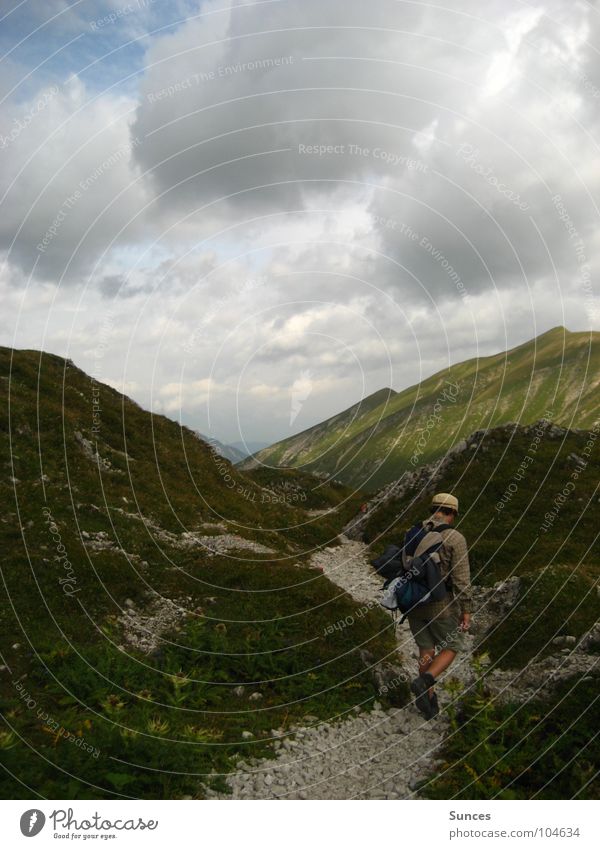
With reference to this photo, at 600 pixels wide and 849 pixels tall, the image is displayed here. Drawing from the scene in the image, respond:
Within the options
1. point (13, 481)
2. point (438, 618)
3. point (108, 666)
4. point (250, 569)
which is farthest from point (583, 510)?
point (13, 481)

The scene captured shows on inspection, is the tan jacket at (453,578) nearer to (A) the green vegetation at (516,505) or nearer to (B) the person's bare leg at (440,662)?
(B) the person's bare leg at (440,662)

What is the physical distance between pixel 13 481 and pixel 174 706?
15.8 metres

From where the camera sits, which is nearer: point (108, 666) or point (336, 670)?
point (108, 666)

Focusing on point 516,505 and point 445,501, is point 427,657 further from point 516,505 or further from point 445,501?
point 516,505

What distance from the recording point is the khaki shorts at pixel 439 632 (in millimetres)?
11688

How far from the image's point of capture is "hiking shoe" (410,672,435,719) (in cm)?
1144

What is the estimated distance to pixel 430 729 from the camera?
1166cm

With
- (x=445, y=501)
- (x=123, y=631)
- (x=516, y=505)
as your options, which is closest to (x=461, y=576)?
(x=445, y=501)

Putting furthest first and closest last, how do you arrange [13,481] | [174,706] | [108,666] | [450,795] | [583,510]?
[583,510]
[13,481]
[108,666]
[174,706]
[450,795]

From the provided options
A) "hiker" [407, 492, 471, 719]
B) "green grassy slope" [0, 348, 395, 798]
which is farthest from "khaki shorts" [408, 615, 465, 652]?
"green grassy slope" [0, 348, 395, 798]

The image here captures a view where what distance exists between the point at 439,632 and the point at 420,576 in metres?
1.38

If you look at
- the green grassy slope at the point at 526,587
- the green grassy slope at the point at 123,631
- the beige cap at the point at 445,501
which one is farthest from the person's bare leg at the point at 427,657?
the beige cap at the point at 445,501

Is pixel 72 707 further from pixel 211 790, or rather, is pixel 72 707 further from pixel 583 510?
pixel 583 510
